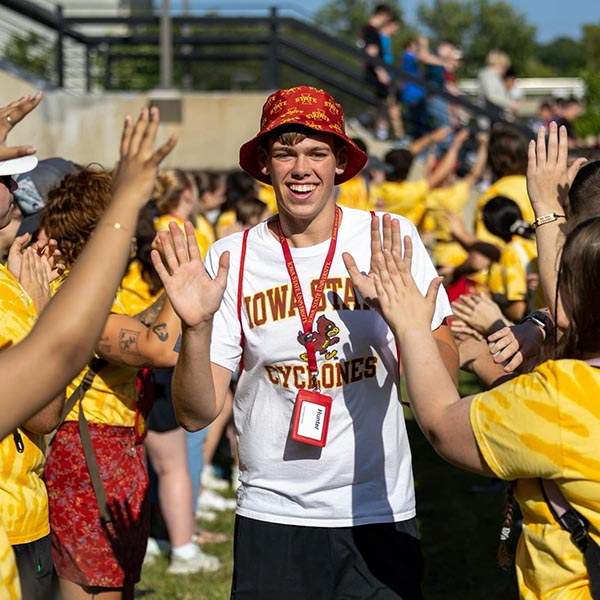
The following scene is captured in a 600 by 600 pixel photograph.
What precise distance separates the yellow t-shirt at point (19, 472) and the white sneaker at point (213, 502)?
451cm

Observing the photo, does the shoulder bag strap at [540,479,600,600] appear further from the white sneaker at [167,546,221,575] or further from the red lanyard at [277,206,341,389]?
the white sneaker at [167,546,221,575]

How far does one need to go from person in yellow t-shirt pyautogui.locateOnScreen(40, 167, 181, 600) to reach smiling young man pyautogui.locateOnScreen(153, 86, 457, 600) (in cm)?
70

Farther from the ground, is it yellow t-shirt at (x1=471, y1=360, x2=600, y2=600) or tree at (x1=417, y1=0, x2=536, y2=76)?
tree at (x1=417, y1=0, x2=536, y2=76)

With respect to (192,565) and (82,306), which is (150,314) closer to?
(192,565)

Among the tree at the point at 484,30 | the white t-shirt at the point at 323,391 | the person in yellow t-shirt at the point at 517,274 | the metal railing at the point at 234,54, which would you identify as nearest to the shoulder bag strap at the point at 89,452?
the white t-shirt at the point at 323,391

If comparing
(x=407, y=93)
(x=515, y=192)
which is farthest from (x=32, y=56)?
(x=515, y=192)

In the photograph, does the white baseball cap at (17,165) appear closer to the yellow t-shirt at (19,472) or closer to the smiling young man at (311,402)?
the yellow t-shirt at (19,472)

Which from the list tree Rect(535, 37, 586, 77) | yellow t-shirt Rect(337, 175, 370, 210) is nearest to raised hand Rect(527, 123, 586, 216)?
yellow t-shirt Rect(337, 175, 370, 210)

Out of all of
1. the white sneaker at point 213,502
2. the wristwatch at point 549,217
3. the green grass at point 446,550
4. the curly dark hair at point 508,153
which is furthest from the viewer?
the white sneaker at point 213,502

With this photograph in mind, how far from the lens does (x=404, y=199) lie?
36.3 feet

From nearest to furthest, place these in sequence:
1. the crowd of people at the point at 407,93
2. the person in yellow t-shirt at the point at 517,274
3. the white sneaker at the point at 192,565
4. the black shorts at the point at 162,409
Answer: the person in yellow t-shirt at the point at 517,274, the black shorts at the point at 162,409, the white sneaker at the point at 192,565, the crowd of people at the point at 407,93

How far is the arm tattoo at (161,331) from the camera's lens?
14.4ft

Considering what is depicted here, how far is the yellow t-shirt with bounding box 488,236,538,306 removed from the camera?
20.5ft

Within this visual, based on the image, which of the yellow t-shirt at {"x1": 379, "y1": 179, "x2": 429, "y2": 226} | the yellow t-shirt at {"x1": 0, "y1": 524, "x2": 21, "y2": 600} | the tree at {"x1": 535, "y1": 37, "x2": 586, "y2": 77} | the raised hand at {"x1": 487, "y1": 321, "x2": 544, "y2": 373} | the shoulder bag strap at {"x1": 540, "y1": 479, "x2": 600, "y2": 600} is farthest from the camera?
the tree at {"x1": 535, "y1": 37, "x2": 586, "y2": 77}
